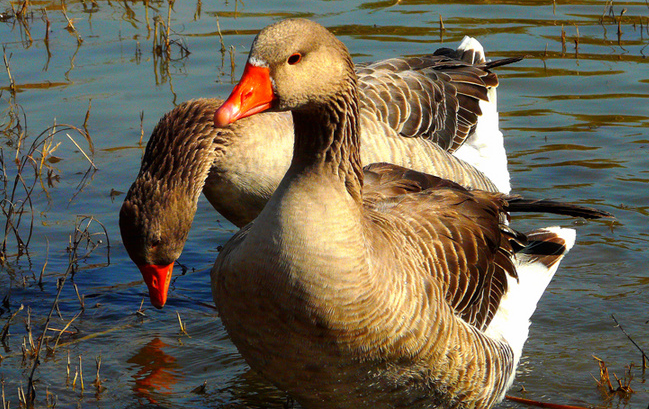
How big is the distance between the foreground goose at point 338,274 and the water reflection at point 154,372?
1242mm

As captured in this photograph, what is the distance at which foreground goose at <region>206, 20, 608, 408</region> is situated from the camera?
3746 millimetres

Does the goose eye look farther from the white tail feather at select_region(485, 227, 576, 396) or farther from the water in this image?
the water

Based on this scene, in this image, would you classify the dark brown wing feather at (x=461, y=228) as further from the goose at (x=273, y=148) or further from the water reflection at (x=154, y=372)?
the water reflection at (x=154, y=372)

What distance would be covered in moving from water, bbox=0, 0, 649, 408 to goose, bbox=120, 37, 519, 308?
0.66 meters

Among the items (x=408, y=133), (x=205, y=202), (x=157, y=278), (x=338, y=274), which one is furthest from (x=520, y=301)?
(x=205, y=202)

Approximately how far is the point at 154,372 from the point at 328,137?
232 cm

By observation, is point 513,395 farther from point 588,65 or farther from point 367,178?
point 588,65

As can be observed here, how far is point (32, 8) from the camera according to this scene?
38.6 feet

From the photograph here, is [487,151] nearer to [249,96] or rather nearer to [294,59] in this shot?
[294,59]

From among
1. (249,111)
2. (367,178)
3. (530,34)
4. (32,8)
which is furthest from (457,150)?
(32,8)

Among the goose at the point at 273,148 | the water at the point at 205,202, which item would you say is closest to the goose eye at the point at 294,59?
the goose at the point at 273,148

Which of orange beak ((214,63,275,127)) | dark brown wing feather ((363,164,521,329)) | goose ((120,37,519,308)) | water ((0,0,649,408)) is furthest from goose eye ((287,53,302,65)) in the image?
water ((0,0,649,408))

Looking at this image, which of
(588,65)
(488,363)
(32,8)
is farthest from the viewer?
(32,8)

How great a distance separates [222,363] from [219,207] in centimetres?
103
